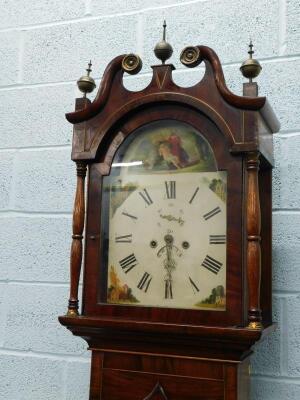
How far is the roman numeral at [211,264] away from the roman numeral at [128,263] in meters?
0.12

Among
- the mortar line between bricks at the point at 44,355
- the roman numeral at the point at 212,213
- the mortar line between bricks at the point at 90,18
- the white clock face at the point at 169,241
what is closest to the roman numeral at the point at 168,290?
the white clock face at the point at 169,241

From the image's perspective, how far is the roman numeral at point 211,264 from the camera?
906 mm

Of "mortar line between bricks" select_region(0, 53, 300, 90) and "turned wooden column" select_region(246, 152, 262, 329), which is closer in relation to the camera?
"turned wooden column" select_region(246, 152, 262, 329)

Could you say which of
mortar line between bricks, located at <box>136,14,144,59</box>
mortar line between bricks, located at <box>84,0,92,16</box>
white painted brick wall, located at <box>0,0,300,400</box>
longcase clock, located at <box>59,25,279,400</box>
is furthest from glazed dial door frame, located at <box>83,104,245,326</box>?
mortar line between bricks, located at <box>84,0,92,16</box>

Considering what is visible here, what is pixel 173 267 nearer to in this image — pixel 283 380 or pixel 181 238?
pixel 181 238

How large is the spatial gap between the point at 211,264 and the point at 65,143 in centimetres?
56

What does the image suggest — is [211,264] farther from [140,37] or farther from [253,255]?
[140,37]

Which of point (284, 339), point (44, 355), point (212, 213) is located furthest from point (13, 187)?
point (284, 339)

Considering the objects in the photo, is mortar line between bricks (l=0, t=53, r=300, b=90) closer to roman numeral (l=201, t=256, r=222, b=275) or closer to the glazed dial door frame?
the glazed dial door frame

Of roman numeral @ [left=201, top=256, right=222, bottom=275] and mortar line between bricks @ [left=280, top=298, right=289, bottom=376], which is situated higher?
roman numeral @ [left=201, top=256, right=222, bottom=275]

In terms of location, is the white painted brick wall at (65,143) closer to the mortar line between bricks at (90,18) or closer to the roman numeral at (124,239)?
the mortar line between bricks at (90,18)

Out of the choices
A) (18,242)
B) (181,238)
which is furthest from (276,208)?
(18,242)

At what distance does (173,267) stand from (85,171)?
24 cm

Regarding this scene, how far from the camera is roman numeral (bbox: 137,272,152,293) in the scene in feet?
3.11
